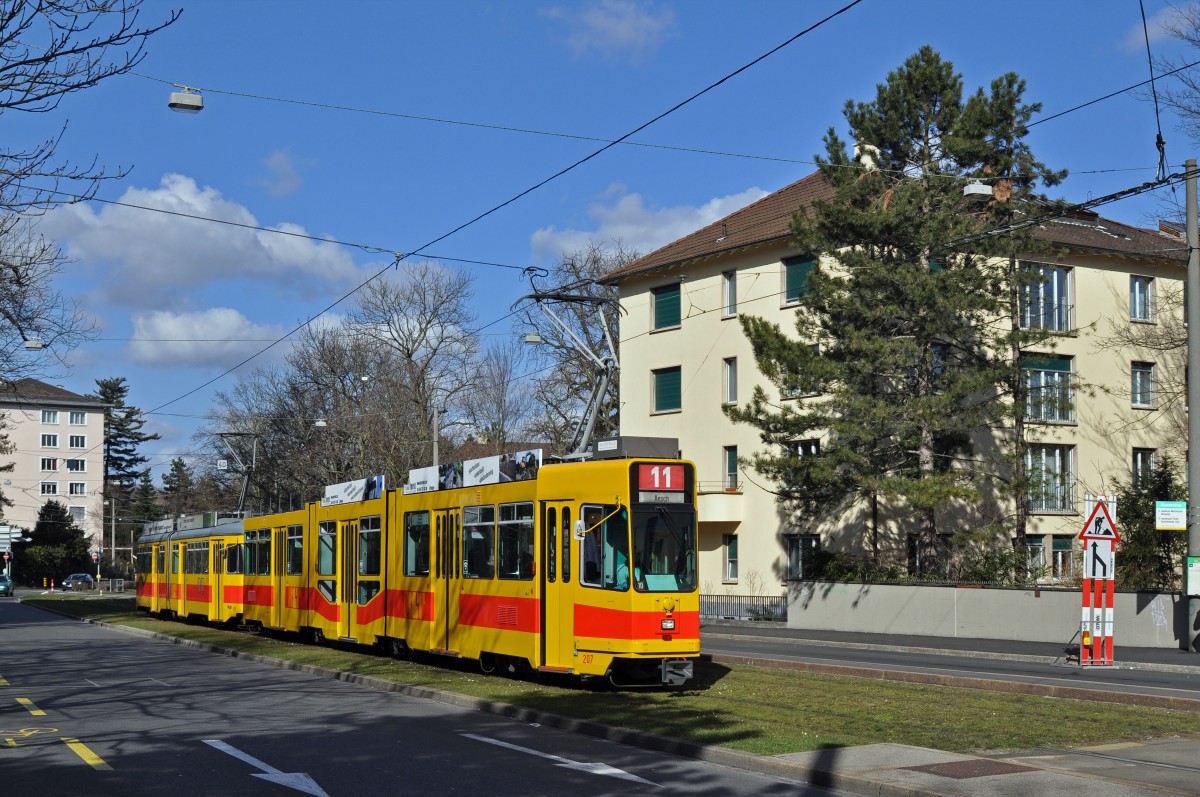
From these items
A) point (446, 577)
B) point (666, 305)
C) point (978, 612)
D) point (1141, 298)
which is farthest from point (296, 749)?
point (1141, 298)

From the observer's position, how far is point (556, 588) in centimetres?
1842

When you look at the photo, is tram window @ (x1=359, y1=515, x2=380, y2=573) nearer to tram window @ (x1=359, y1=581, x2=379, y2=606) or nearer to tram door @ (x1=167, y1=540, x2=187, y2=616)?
tram window @ (x1=359, y1=581, x2=379, y2=606)

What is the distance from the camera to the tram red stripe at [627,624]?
17391mm

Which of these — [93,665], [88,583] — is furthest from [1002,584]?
[88,583]

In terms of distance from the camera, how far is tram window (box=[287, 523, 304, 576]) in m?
30.6

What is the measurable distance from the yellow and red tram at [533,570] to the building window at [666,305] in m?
22.3

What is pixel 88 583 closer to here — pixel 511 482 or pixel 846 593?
pixel 846 593

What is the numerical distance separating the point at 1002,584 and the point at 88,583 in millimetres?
82211

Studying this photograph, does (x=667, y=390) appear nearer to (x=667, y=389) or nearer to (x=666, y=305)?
(x=667, y=389)

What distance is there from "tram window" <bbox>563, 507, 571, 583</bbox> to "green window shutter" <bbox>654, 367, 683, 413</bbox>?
A: 2973 centimetres

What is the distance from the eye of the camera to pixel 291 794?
9938 millimetres

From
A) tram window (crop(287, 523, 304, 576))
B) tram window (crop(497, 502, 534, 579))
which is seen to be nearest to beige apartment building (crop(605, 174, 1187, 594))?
tram window (crop(287, 523, 304, 576))

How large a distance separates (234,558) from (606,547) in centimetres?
2112

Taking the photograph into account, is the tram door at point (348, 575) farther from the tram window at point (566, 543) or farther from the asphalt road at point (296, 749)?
the tram window at point (566, 543)
